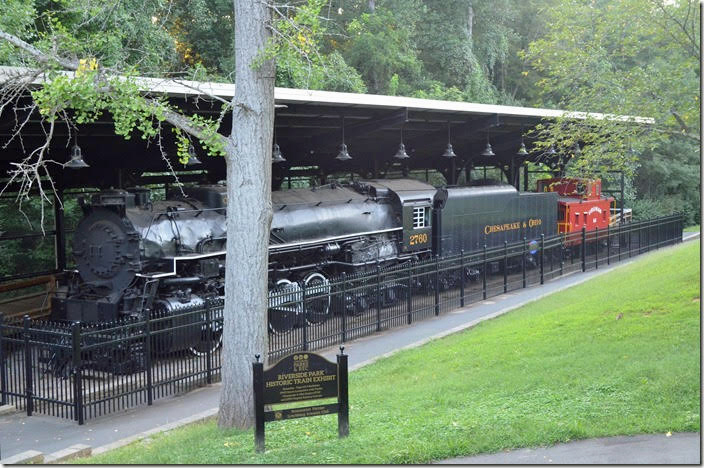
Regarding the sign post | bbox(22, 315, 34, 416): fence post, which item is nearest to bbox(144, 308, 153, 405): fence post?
bbox(22, 315, 34, 416): fence post

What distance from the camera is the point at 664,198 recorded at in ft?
157

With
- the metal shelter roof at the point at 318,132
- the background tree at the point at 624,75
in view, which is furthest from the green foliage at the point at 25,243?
the background tree at the point at 624,75

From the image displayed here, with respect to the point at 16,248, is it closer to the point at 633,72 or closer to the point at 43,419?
the point at 43,419

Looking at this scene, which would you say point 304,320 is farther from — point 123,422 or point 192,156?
point 123,422

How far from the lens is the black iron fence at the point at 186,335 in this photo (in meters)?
11.0

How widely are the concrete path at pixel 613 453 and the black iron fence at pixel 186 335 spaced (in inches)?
241

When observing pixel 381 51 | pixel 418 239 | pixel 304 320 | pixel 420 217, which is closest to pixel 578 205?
pixel 420 217

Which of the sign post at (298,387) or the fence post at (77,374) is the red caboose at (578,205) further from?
the sign post at (298,387)

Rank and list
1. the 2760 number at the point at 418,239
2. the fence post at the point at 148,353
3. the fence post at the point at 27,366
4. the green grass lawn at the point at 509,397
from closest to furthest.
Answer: the green grass lawn at the point at 509,397
the fence post at the point at 27,366
the fence post at the point at 148,353
the 2760 number at the point at 418,239

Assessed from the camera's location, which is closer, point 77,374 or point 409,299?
point 77,374

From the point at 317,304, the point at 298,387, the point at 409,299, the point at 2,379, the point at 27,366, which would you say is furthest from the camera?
the point at 409,299

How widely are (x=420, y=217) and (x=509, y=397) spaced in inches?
→ 548

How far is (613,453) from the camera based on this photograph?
695 centimetres

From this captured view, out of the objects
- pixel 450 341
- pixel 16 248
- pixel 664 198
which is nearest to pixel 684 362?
pixel 450 341
